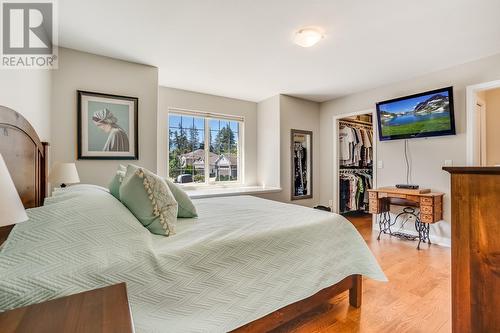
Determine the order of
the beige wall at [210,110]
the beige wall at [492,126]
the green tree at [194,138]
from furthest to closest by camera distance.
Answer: the green tree at [194,138] → the beige wall at [210,110] → the beige wall at [492,126]

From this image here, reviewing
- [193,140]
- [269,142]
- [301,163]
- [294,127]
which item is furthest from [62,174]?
[301,163]

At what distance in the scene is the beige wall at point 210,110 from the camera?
155 inches

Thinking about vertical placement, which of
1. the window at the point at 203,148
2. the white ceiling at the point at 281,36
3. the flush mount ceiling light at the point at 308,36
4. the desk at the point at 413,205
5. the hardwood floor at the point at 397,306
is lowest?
the hardwood floor at the point at 397,306

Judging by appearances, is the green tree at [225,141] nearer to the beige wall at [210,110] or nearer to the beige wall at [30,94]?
the beige wall at [210,110]

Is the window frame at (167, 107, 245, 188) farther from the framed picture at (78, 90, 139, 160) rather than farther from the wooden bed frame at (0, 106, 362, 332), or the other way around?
the wooden bed frame at (0, 106, 362, 332)

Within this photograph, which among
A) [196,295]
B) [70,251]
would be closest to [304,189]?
[196,295]

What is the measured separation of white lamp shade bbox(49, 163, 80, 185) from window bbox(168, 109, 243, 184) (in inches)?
73.9

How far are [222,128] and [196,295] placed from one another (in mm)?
3757

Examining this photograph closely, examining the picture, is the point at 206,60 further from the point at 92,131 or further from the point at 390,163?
the point at 390,163

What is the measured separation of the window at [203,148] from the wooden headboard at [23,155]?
7.27 feet

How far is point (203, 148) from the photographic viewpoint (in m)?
4.42

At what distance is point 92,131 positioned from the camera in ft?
9.23

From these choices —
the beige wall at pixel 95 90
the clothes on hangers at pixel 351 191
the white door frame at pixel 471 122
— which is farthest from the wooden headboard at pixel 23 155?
the clothes on hangers at pixel 351 191

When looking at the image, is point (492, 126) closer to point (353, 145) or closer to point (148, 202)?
point (353, 145)
